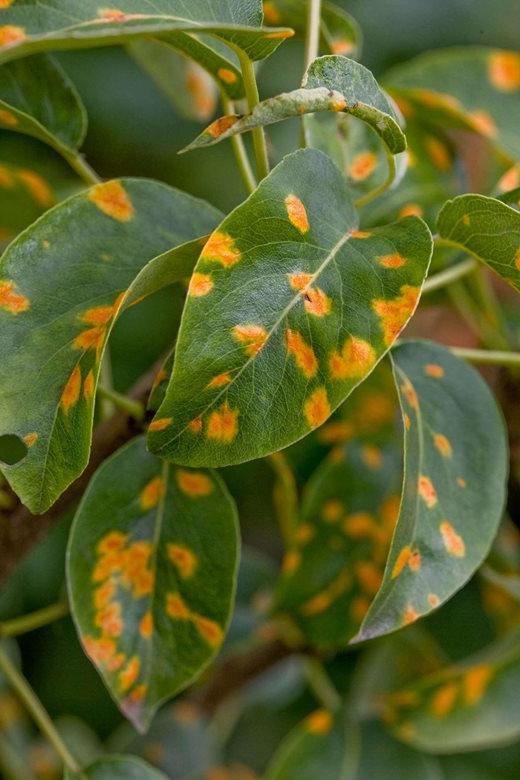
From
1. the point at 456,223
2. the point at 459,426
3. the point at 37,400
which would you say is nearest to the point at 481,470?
the point at 459,426

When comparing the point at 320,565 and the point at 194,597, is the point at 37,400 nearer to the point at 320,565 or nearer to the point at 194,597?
the point at 194,597

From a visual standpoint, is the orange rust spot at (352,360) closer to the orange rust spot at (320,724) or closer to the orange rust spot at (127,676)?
the orange rust spot at (127,676)

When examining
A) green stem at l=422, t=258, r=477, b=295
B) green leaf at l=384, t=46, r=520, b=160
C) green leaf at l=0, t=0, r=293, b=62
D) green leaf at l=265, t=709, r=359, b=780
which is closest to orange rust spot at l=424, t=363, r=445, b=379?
green stem at l=422, t=258, r=477, b=295

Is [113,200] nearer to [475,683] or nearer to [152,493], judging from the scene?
[152,493]

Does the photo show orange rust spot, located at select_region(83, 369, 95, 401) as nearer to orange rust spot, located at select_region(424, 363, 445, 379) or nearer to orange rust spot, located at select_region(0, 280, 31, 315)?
orange rust spot, located at select_region(0, 280, 31, 315)

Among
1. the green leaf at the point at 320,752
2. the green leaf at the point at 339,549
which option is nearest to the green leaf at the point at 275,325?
the green leaf at the point at 339,549
